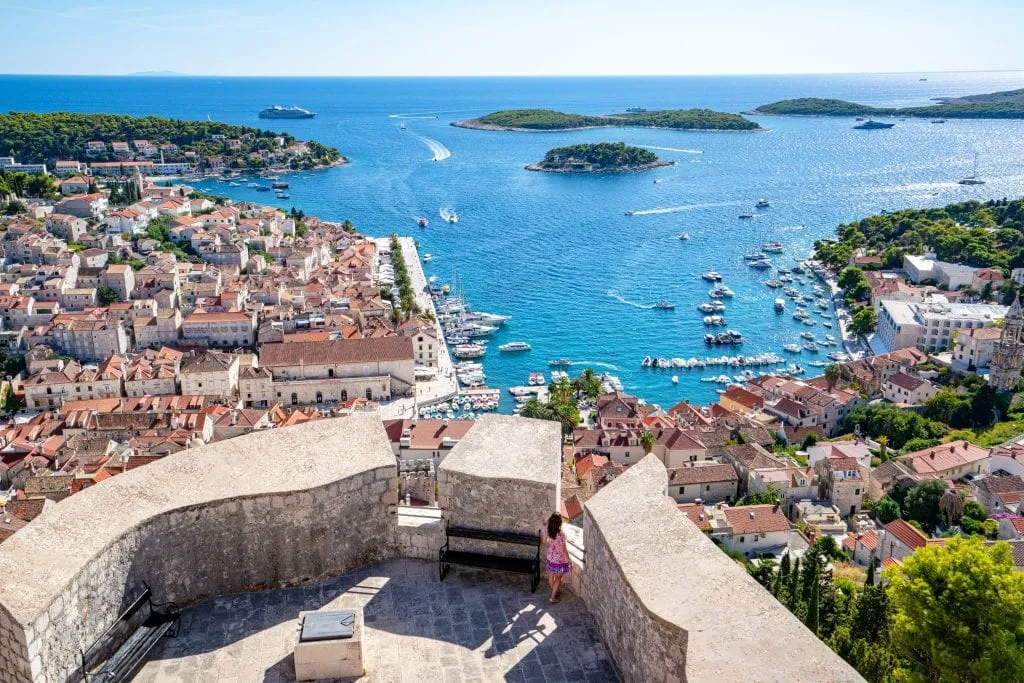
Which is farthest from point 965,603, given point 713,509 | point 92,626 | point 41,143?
point 41,143

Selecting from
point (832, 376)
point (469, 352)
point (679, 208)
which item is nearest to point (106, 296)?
point (469, 352)

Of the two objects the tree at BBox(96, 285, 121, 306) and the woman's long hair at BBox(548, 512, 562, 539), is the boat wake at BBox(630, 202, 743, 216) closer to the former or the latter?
the tree at BBox(96, 285, 121, 306)

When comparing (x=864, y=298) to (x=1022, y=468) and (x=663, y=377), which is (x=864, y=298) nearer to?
(x=663, y=377)

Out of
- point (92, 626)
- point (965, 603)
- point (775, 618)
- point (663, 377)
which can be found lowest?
point (663, 377)

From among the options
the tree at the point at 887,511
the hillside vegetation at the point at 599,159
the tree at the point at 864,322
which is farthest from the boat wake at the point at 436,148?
the tree at the point at 887,511

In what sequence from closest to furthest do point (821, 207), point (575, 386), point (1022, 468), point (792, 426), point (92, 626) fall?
point (92, 626), point (1022, 468), point (792, 426), point (575, 386), point (821, 207)

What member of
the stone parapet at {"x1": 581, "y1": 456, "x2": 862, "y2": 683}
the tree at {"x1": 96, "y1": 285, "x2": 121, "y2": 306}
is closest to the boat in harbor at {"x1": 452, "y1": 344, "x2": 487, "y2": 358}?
the tree at {"x1": 96, "y1": 285, "x2": 121, "y2": 306}
